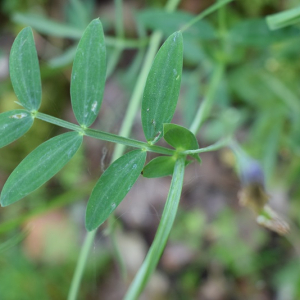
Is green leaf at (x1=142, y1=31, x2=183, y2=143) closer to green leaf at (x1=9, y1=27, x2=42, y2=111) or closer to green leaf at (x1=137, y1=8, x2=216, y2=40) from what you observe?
green leaf at (x1=9, y1=27, x2=42, y2=111)

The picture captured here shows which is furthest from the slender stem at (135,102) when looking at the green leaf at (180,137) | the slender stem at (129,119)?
the green leaf at (180,137)

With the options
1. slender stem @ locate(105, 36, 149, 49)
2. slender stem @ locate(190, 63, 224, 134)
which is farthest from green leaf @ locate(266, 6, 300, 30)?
slender stem @ locate(105, 36, 149, 49)

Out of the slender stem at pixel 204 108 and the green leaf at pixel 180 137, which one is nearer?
the green leaf at pixel 180 137

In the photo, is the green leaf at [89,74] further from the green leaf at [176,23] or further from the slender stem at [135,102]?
the green leaf at [176,23]

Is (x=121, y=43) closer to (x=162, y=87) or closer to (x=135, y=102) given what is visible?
(x=135, y=102)

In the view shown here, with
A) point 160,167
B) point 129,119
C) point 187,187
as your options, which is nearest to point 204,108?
point 129,119
